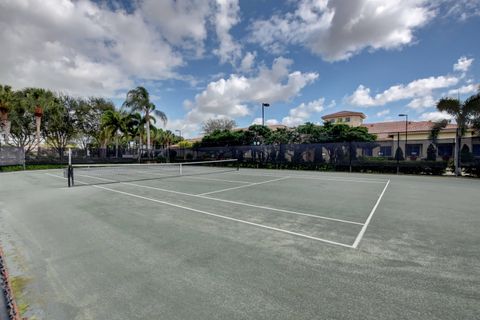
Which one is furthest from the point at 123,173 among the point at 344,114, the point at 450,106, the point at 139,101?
the point at 344,114

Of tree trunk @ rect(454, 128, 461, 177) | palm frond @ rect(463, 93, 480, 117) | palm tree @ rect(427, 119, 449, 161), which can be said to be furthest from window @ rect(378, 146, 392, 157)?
palm frond @ rect(463, 93, 480, 117)

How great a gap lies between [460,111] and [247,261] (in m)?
19.4

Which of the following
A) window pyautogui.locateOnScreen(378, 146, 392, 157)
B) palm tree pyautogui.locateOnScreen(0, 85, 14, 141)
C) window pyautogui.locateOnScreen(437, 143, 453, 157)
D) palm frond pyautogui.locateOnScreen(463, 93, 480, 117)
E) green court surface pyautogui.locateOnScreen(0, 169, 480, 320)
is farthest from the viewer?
palm tree pyautogui.locateOnScreen(0, 85, 14, 141)

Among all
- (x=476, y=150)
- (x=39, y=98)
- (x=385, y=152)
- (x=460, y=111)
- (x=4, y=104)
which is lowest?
(x=385, y=152)

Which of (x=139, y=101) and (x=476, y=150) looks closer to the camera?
(x=476, y=150)

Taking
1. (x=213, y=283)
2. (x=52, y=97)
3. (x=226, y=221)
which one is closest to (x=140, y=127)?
(x=52, y=97)

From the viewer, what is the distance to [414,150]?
642 inches

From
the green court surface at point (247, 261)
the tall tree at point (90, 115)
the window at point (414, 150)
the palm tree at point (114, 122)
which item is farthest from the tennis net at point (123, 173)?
the tall tree at point (90, 115)

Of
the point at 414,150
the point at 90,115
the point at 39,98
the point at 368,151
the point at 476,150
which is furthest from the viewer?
the point at 90,115

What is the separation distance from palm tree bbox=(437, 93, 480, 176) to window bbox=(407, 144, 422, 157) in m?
1.91

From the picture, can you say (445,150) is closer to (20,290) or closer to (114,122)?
(20,290)

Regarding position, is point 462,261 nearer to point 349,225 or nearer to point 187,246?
point 349,225

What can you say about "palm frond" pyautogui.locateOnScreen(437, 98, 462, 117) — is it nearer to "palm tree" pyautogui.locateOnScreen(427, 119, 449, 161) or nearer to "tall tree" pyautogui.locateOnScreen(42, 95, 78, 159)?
"palm tree" pyautogui.locateOnScreen(427, 119, 449, 161)

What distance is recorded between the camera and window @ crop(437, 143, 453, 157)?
15266mm
